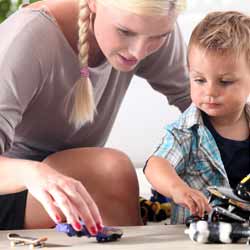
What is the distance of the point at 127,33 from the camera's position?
1386 mm

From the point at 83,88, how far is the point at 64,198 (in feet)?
1.44

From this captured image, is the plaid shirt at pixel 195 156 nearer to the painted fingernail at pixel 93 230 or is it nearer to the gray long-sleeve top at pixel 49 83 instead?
the gray long-sleeve top at pixel 49 83

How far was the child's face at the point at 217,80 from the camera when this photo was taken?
4.91 feet

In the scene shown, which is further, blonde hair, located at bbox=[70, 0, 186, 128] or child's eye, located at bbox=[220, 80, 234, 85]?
child's eye, located at bbox=[220, 80, 234, 85]

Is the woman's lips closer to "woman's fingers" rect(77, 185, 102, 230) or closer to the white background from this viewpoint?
"woman's fingers" rect(77, 185, 102, 230)

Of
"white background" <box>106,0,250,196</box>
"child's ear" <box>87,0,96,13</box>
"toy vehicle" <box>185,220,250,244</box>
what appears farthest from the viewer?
"white background" <box>106,0,250,196</box>

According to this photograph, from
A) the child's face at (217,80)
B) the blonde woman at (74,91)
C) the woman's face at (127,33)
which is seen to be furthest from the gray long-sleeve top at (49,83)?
the child's face at (217,80)

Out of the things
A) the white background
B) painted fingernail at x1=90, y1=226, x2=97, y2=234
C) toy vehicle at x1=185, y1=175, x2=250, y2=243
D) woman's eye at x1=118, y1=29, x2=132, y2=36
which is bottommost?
the white background

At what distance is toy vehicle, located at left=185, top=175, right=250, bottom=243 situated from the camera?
1.24 metres

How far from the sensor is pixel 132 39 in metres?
1.38

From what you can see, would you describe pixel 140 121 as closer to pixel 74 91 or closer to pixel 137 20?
pixel 74 91

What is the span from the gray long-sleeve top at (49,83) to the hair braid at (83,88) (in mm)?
17

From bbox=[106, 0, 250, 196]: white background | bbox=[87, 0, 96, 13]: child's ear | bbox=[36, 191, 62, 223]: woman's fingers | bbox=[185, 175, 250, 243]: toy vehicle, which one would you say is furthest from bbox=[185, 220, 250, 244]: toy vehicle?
bbox=[106, 0, 250, 196]: white background

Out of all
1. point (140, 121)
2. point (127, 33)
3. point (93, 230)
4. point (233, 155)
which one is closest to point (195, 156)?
point (233, 155)
